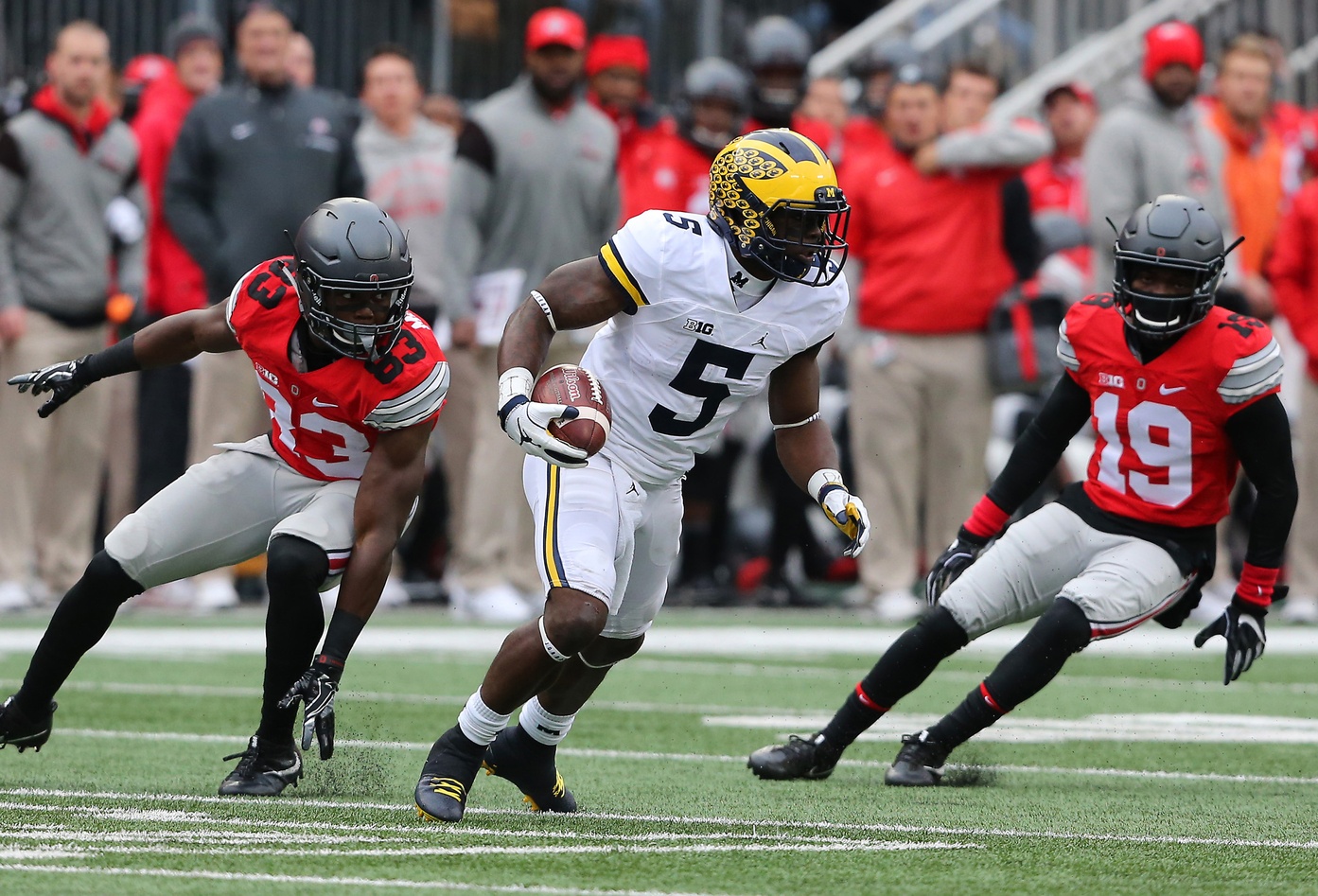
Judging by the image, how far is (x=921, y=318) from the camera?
10.1m

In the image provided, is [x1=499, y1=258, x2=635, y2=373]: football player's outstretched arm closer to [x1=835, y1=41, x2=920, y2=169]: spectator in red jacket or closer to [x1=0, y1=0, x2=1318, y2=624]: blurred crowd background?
[x1=0, y1=0, x2=1318, y2=624]: blurred crowd background

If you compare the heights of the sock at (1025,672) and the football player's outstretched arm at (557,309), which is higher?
the football player's outstretched arm at (557,309)

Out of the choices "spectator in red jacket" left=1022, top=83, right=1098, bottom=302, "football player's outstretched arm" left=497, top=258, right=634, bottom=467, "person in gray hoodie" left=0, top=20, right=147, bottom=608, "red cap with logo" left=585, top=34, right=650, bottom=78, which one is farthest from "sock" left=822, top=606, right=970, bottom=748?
"spectator in red jacket" left=1022, top=83, right=1098, bottom=302

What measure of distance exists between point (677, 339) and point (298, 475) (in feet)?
3.29

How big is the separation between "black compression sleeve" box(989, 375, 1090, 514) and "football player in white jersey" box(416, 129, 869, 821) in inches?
29.3

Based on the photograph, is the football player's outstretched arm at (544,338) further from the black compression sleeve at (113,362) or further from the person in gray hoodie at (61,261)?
the person in gray hoodie at (61,261)

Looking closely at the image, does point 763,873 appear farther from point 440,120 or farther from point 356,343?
point 440,120

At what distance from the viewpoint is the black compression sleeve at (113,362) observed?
5480 millimetres

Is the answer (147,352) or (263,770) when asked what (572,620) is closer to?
(263,770)

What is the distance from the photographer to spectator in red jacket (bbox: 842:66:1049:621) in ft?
33.0

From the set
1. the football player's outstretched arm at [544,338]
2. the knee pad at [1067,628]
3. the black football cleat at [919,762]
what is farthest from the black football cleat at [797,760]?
the football player's outstretched arm at [544,338]

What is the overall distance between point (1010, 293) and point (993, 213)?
389 millimetres

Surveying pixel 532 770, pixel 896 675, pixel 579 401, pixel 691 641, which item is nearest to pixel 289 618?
pixel 532 770

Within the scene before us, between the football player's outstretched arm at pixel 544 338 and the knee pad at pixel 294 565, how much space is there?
584mm
